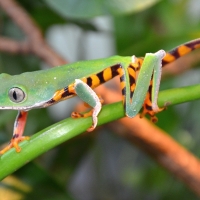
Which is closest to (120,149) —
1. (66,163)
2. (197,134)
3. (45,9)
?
(197,134)

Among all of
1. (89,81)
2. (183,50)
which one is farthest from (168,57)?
(89,81)

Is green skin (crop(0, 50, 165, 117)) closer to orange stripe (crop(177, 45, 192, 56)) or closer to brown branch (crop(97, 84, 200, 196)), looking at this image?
orange stripe (crop(177, 45, 192, 56))

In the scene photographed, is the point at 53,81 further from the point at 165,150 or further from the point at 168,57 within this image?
the point at 165,150

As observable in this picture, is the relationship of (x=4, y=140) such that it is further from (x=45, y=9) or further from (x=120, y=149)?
(x=120, y=149)

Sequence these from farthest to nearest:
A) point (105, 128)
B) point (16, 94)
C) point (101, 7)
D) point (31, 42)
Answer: point (105, 128), point (31, 42), point (101, 7), point (16, 94)

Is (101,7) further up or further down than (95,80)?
further up

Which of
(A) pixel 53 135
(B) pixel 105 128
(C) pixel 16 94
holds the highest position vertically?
(B) pixel 105 128

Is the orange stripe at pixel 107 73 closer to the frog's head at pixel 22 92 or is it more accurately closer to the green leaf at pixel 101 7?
the frog's head at pixel 22 92
